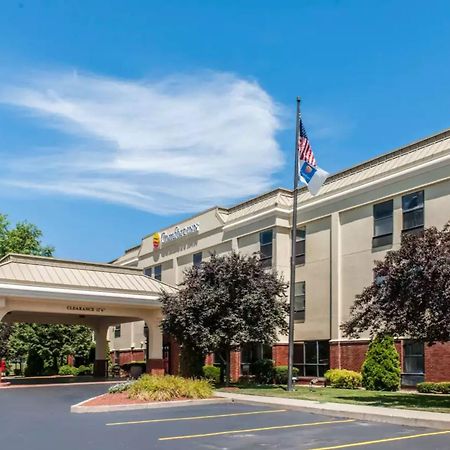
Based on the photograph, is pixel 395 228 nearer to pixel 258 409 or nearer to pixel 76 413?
pixel 258 409

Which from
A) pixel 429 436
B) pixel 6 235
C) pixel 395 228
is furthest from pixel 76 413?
pixel 6 235

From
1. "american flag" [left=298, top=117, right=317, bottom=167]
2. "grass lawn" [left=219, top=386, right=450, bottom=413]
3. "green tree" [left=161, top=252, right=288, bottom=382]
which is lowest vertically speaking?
"grass lawn" [left=219, top=386, right=450, bottom=413]

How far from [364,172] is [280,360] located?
10497 millimetres

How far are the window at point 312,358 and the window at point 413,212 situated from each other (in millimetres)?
7542

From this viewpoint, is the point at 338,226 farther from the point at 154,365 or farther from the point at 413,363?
the point at 154,365

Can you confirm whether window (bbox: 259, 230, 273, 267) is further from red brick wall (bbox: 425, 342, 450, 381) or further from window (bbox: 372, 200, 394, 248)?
red brick wall (bbox: 425, 342, 450, 381)

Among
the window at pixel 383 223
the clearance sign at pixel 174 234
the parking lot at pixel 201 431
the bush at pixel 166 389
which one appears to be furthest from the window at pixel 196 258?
the parking lot at pixel 201 431

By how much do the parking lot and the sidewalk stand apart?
391 millimetres

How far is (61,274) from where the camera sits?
30203mm

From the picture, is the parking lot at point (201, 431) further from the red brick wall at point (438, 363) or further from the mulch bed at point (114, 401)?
the red brick wall at point (438, 363)

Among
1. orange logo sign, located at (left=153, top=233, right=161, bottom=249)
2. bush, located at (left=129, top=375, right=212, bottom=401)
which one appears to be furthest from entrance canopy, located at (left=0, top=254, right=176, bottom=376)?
orange logo sign, located at (left=153, top=233, right=161, bottom=249)

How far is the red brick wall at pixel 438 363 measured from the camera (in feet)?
80.8

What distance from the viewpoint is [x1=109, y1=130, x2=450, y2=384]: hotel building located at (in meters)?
26.3

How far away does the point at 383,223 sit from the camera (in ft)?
93.5
